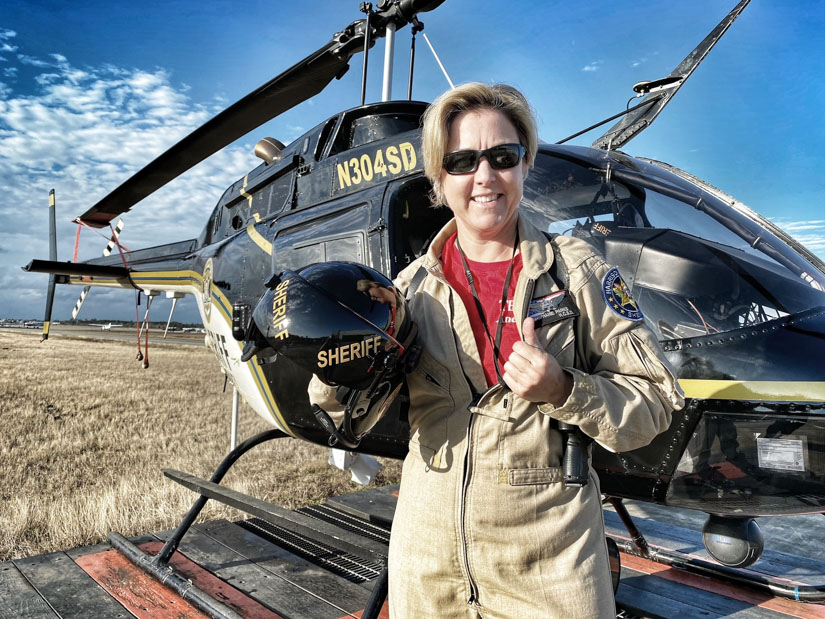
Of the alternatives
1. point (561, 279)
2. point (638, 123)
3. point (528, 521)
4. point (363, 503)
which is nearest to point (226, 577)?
point (363, 503)

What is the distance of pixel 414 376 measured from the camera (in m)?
1.53

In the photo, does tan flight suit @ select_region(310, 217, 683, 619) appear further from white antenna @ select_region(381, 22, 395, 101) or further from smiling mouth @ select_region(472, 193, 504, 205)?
white antenna @ select_region(381, 22, 395, 101)

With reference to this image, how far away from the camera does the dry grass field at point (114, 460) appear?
4.60 meters

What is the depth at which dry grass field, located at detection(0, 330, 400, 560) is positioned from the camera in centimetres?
460

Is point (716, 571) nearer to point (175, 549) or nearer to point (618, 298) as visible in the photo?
point (618, 298)

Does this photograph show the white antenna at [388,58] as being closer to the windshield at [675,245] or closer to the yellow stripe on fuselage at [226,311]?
the yellow stripe on fuselage at [226,311]

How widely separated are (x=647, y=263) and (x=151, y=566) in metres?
3.48

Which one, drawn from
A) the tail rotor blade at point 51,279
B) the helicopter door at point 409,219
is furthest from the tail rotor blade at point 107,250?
the helicopter door at point 409,219

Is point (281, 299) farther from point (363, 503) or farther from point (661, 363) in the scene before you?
point (363, 503)

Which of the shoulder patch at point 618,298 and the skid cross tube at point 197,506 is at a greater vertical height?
the shoulder patch at point 618,298

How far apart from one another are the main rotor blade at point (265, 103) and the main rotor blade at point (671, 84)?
233 cm

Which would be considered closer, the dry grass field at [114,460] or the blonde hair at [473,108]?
the blonde hair at [473,108]

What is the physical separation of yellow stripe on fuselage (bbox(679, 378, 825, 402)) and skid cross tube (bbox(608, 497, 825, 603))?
70.4 inches

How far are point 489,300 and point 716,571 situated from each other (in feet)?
11.4
